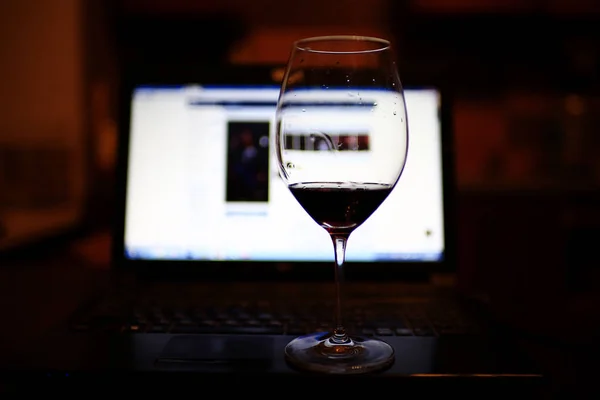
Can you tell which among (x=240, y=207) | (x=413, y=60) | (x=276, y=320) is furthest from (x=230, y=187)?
(x=413, y=60)

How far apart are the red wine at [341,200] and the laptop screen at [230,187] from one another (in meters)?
0.25

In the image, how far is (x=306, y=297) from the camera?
70cm

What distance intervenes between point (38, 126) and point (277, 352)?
231 centimetres

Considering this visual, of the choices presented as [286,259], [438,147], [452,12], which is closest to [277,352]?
[286,259]

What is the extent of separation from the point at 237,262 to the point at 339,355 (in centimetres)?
31

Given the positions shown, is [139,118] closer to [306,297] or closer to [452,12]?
[306,297]

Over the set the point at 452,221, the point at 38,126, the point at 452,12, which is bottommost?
the point at 452,221

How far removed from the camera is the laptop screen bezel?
734 mm

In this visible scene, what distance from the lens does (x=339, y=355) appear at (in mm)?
461

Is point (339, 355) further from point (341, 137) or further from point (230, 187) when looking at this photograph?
point (230, 187)

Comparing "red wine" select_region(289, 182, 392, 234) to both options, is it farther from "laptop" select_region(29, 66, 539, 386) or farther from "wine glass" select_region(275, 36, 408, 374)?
"laptop" select_region(29, 66, 539, 386)

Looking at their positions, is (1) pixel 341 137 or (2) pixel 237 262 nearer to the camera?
(1) pixel 341 137

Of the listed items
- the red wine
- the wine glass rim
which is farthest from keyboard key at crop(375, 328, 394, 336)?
the wine glass rim

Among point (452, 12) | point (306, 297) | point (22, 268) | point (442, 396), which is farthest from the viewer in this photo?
point (452, 12)
